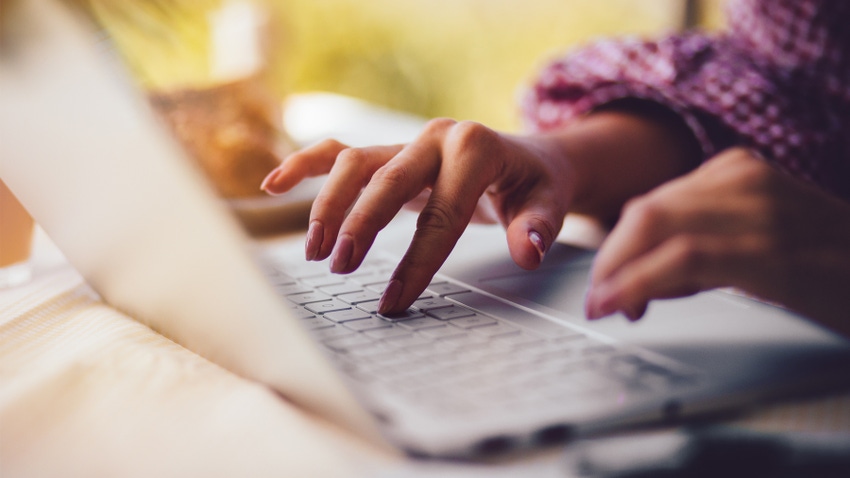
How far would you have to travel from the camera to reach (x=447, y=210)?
34 cm

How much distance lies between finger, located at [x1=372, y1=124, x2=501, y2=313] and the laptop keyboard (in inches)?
0.5

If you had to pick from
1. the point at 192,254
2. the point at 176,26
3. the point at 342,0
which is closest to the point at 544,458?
the point at 192,254

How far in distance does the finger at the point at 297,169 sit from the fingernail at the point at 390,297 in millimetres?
142

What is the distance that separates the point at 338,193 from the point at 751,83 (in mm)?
375

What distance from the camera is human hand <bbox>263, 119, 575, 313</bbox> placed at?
317mm

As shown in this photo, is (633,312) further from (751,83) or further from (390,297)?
(751,83)

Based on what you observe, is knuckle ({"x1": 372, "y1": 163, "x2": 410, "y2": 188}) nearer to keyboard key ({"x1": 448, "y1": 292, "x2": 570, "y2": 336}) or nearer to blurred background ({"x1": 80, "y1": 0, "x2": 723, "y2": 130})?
keyboard key ({"x1": 448, "y1": 292, "x2": 570, "y2": 336})

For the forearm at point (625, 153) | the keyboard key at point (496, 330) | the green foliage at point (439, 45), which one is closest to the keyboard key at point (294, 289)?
the keyboard key at point (496, 330)

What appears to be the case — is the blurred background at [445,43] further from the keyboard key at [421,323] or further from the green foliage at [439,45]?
the keyboard key at [421,323]

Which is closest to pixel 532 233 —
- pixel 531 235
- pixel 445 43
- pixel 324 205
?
pixel 531 235

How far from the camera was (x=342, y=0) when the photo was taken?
2760 millimetres

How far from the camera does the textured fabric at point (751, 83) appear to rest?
21.0 inches

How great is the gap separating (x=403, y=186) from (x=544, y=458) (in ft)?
0.60

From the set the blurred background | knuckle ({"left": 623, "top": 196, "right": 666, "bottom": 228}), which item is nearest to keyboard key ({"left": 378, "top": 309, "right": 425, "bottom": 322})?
knuckle ({"left": 623, "top": 196, "right": 666, "bottom": 228})
